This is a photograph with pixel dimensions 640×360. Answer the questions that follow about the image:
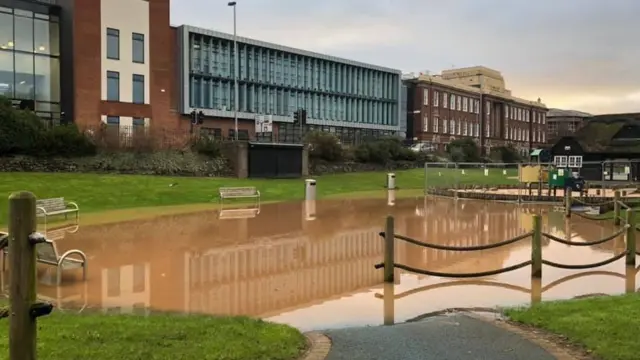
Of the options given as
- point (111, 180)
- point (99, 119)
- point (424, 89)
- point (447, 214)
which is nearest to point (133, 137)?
point (111, 180)

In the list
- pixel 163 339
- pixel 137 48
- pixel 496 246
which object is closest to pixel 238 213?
pixel 496 246

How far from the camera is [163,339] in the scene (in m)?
5.64

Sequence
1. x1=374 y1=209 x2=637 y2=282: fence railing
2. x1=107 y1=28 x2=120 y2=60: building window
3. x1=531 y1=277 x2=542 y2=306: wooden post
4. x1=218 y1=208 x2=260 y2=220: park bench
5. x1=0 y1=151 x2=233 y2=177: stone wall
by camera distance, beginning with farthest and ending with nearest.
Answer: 1. x1=107 y1=28 x2=120 y2=60: building window
2. x1=0 y1=151 x2=233 y2=177: stone wall
3. x1=218 y1=208 x2=260 y2=220: park bench
4. x1=374 y1=209 x2=637 y2=282: fence railing
5. x1=531 y1=277 x2=542 y2=306: wooden post

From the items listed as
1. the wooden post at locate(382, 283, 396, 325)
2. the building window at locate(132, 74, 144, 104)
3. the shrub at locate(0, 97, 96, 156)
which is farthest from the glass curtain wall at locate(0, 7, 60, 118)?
the wooden post at locate(382, 283, 396, 325)

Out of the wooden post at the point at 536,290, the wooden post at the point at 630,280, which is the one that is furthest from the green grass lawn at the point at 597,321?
the wooden post at the point at 630,280

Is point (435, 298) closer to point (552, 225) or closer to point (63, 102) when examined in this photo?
point (552, 225)

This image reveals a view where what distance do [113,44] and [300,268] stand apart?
41063 millimetres

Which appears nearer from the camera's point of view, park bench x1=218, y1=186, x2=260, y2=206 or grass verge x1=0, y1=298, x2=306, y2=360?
grass verge x1=0, y1=298, x2=306, y2=360

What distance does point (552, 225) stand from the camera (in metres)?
19.3

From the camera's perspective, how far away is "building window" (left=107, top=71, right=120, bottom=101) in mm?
47000

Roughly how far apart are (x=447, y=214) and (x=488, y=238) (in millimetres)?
7078

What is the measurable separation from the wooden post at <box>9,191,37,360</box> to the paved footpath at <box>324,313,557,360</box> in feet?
9.12

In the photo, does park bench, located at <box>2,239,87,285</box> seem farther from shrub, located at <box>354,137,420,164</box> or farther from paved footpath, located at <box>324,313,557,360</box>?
shrub, located at <box>354,137,420,164</box>

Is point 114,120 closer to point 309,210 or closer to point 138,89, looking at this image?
point 138,89
